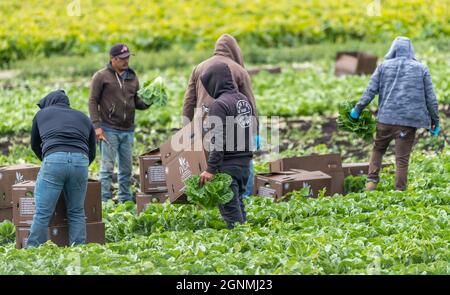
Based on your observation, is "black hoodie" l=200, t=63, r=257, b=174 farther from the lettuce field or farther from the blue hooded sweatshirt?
the blue hooded sweatshirt

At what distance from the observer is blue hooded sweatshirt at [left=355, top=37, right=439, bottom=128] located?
465 inches

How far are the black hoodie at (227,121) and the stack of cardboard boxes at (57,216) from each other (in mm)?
1172

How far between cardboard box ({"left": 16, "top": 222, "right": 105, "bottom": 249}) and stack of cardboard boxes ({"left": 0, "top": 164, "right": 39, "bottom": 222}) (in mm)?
968

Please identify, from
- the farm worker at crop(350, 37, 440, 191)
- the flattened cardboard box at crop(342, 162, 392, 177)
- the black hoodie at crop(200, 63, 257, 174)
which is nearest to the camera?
the black hoodie at crop(200, 63, 257, 174)

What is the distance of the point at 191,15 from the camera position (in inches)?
1200

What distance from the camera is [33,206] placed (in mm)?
10273

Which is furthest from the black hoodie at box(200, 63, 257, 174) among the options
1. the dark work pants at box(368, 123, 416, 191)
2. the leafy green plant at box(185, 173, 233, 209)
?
the dark work pants at box(368, 123, 416, 191)

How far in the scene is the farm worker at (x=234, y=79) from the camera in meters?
11.4

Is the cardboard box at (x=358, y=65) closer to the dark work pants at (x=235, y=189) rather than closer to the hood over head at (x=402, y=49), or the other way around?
the hood over head at (x=402, y=49)

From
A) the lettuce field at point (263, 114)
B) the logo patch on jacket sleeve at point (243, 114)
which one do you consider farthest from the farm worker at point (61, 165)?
the logo patch on jacket sleeve at point (243, 114)

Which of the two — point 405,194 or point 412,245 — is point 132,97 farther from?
point 412,245

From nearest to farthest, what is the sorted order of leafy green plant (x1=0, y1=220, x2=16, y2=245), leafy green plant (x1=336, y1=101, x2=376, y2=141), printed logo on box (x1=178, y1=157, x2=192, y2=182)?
printed logo on box (x1=178, y1=157, x2=192, y2=182) → leafy green plant (x1=0, y1=220, x2=16, y2=245) → leafy green plant (x1=336, y1=101, x2=376, y2=141)

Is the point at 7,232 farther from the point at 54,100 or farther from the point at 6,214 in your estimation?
the point at 54,100
